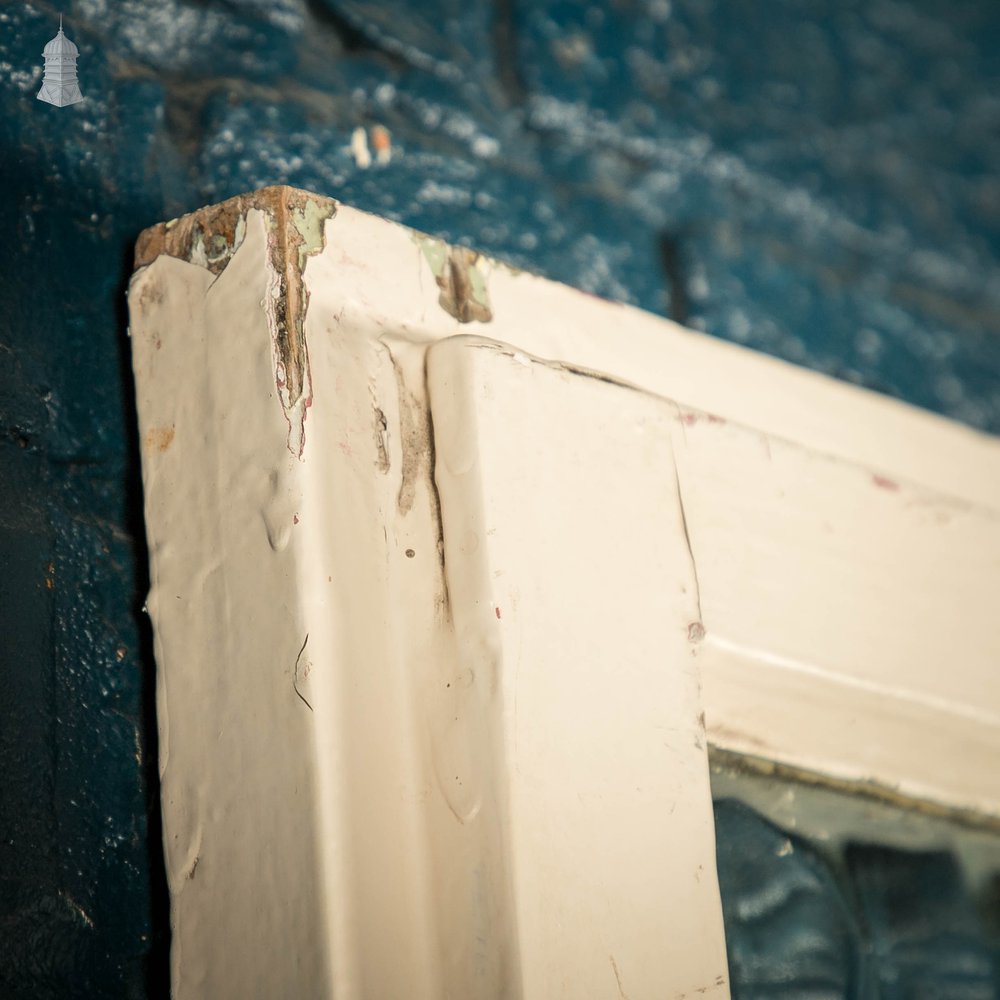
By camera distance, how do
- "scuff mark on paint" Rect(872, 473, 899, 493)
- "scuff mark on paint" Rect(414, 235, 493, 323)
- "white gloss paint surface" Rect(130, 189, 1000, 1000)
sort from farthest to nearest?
"scuff mark on paint" Rect(872, 473, 899, 493), "scuff mark on paint" Rect(414, 235, 493, 323), "white gloss paint surface" Rect(130, 189, 1000, 1000)

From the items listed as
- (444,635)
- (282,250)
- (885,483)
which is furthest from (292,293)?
(885,483)

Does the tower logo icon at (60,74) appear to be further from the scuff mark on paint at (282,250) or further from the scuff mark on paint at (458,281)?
the scuff mark on paint at (458,281)

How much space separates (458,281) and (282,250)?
0.39 feet

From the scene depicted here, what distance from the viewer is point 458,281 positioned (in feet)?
2.30

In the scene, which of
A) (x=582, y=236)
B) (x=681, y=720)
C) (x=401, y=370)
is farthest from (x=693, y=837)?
(x=582, y=236)

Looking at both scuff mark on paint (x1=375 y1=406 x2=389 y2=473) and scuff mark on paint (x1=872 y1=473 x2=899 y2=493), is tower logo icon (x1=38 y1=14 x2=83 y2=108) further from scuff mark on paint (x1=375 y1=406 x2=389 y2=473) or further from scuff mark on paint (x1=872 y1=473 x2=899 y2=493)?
scuff mark on paint (x1=872 y1=473 x2=899 y2=493)

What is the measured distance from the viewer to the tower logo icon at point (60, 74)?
0.71 m

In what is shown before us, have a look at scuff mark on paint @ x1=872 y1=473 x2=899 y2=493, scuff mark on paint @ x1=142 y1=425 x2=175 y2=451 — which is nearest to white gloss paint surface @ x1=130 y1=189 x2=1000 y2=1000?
scuff mark on paint @ x1=142 y1=425 x2=175 y2=451

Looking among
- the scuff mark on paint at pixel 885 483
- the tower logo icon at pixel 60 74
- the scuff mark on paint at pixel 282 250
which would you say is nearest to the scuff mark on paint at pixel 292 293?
the scuff mark on paint at pixel 282 250

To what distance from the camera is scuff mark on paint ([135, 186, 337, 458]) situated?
60cm

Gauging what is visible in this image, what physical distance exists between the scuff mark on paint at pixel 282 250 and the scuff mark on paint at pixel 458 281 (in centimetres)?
7

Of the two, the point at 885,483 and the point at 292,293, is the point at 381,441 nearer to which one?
the point at 292,293

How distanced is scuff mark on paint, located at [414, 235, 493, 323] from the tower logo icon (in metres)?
0.23

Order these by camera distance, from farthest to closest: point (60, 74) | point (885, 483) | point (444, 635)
Answer: 1. point (885, 483)
2. point (60, 74)
3. point (444, 635)
